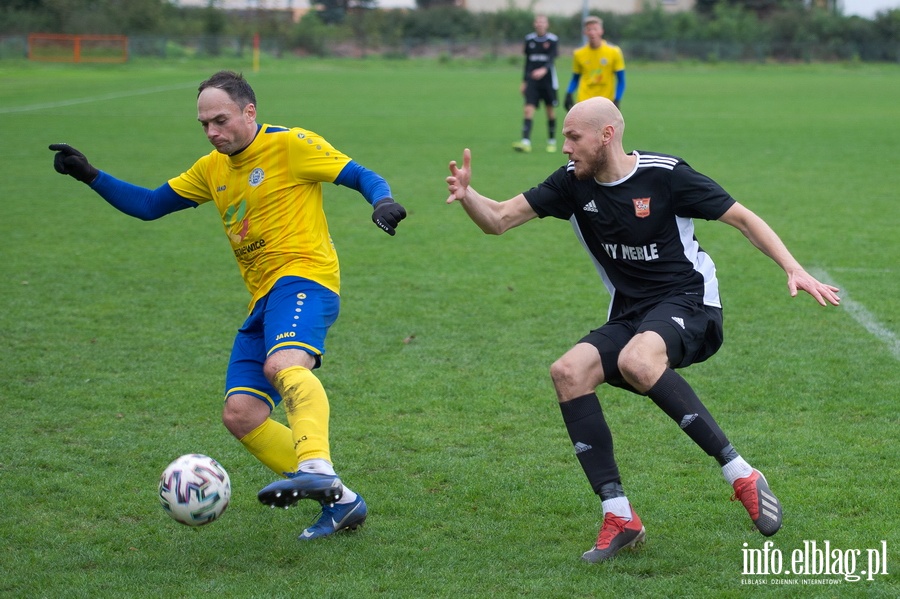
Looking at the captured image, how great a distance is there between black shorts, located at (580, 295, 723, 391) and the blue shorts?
111 cm

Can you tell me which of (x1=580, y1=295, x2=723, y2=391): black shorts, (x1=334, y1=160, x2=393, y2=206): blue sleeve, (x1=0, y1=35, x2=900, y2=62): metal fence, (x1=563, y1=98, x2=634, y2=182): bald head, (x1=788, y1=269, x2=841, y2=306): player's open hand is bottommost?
(x1=0, y1=35, x2=900, y2=62): metal fence

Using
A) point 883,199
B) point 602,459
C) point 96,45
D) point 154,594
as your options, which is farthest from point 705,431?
point 96,45

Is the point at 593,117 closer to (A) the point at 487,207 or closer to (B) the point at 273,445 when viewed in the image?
(A) the point at 487,207

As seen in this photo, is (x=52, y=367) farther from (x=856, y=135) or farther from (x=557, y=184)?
(x=856, y=135)

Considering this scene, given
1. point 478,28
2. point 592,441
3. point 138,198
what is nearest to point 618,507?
point 592,441

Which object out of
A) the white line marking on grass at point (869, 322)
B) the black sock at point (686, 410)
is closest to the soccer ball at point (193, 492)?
the black sock at point (686, 410)

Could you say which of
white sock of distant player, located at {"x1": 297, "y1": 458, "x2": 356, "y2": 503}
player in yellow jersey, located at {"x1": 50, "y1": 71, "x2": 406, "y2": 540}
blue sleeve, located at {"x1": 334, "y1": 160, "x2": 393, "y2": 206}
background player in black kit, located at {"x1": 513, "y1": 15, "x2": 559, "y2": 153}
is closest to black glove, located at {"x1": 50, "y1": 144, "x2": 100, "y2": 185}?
player in yellow jersey, located at {"x1": 50, "y1": 71, "x2": 406, "y2": 540}

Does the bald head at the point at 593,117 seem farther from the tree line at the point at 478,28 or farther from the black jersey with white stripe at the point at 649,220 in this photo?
the tree line at the point at 478,28

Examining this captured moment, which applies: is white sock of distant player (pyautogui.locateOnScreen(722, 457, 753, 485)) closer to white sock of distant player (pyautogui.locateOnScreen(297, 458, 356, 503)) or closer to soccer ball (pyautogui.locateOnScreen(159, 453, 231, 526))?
white sock of distant player (pyautogui.locateOnScreen(297, 458, 356, 503))

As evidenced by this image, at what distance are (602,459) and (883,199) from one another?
9.93 m

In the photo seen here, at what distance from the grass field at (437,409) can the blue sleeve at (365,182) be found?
139cm

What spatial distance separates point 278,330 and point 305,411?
0.43m

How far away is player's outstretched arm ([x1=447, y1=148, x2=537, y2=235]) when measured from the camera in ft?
15.0

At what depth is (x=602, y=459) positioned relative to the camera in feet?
13.8
